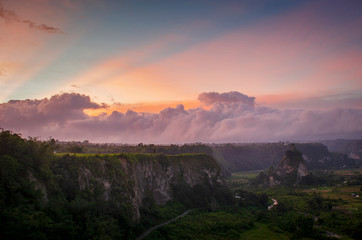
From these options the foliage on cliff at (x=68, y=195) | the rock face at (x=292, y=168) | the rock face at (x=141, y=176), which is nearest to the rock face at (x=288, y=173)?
the rock face at (x=292, y=168)

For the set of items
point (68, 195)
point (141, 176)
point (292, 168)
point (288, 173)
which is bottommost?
A: point (288, 173)

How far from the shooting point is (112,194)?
57625 millimetres

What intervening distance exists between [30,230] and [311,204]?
9696 centimetres

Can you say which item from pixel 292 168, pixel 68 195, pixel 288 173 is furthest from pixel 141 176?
pixel 292 168

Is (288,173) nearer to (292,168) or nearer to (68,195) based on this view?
(292,168)

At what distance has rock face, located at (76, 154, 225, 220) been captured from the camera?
182 ft

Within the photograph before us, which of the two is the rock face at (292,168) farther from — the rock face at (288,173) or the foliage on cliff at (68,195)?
the foliage on cliff at (68,195)

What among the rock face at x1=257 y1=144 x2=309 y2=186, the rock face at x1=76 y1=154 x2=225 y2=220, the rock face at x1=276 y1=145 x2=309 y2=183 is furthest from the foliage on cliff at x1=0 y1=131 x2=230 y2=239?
the rock face at x1=276 y1=145 x2=309 y2=183

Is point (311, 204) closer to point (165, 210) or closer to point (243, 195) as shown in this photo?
point (243, 195)

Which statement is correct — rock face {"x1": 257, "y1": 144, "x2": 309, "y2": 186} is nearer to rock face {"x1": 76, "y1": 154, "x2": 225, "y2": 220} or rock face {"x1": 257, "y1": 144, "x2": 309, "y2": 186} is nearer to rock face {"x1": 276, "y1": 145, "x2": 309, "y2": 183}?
rock face {"x1": 276, "y1": 145, "x2": 309, "y2": 183}

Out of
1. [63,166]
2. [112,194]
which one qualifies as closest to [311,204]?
[112,194]

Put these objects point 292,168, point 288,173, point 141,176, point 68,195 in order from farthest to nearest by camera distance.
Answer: point 292,168 → point 288,173 → point 141,176 → point 68,195

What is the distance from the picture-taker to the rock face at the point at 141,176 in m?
55.6

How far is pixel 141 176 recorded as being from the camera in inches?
3152
